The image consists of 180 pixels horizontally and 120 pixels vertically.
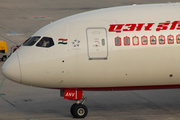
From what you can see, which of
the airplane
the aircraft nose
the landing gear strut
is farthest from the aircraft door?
the aircraft nose

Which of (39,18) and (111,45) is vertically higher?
(39,18)

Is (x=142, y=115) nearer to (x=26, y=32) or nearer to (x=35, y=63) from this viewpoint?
(x=35, y=63)

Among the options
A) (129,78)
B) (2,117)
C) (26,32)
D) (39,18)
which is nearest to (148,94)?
(129,78)

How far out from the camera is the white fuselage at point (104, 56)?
16297mm

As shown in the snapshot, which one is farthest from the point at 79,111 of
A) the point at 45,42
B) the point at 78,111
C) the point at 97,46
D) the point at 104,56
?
the point at 45,42

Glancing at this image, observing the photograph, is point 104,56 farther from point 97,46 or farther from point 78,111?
point 78,111

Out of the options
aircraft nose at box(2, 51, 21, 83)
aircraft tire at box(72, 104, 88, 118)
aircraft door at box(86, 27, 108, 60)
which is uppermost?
aircraft door at box(86, 27, 108, 60)

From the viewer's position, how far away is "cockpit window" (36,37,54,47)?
1652 centimetres

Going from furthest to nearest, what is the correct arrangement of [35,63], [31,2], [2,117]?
[31,2]
[2,117]
[35,63]

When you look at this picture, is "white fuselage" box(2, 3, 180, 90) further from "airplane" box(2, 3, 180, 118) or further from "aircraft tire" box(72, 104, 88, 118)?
"aircraft tire" box(72, 104, 88, 118)

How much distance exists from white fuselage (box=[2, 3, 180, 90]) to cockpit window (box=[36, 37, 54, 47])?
166 mm

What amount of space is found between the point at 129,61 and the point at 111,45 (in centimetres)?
108

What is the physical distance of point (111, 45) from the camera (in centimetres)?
1636

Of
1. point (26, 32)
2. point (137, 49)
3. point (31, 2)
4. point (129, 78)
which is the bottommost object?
point (129, 78)
